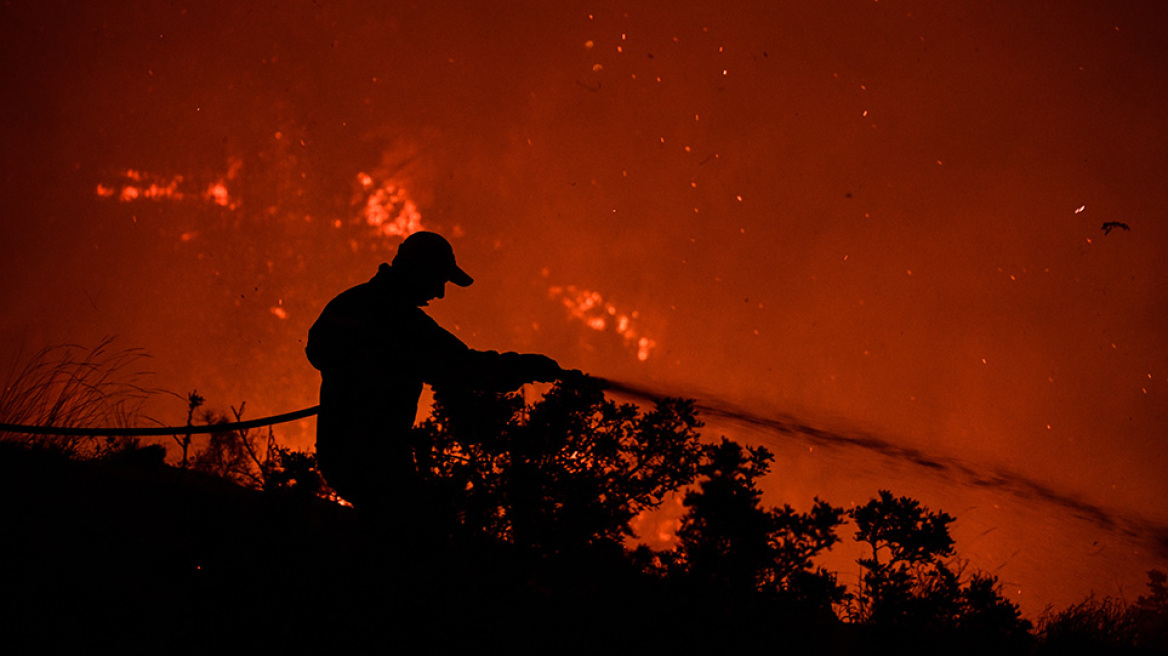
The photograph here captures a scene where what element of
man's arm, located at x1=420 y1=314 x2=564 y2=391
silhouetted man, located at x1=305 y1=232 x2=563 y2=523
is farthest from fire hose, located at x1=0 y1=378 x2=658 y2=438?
man's arm, located at x1=420 y1=314 x2=564 y2=391

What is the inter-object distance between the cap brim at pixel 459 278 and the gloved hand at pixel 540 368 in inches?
29.7

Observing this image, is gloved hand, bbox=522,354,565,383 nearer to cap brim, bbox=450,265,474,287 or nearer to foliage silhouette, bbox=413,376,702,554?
cap brim, bbox=450,265,474,287

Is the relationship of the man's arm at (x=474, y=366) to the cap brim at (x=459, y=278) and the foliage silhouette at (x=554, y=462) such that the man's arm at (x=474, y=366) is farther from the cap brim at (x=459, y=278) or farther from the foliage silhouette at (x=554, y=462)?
the foliage silhouette at (x=554, y=462)

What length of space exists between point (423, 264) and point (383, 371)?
841 mm

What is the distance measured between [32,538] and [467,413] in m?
3.96

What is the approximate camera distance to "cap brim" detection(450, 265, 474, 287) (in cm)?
446

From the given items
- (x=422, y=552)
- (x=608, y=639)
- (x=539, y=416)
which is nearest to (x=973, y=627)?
(x=608, y=639)

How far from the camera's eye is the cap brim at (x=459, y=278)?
446cm

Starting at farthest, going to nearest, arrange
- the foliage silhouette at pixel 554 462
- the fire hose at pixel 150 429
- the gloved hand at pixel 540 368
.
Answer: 1. the foliage silhouette at pixel 554 462
2. the gloved hand at pixel 540 368
3. the fire hose at pixel 150 429

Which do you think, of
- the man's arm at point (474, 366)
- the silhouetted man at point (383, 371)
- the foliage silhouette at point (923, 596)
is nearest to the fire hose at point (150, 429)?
the silhouetted man at point (383, 371)

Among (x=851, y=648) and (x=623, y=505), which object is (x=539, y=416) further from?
→ (x=851, y=648)

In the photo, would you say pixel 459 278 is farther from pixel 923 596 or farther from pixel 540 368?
pixel 923 596

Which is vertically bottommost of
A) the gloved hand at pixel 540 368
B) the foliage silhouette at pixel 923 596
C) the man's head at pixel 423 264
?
the foliage silhouette at pixel 923 596

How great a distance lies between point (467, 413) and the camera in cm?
694
